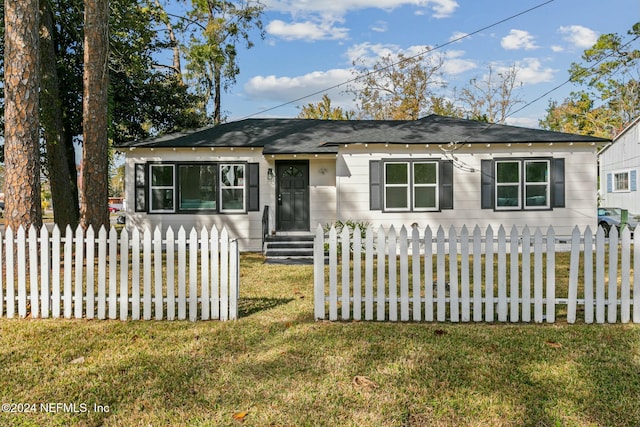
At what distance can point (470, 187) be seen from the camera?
11680 mm

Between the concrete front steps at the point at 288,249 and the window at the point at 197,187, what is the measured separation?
1538 millimetres

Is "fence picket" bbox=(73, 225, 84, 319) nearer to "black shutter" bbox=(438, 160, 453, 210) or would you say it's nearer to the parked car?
"black shutter" bbox=(438, 160, 453, 210)

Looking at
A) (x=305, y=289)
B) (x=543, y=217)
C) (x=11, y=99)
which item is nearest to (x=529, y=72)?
(x=543, y=217)

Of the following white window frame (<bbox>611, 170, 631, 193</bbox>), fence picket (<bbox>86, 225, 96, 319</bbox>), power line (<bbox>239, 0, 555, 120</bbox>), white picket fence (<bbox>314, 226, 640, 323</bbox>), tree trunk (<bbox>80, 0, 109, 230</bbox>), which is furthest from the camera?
white window frame (<bbox>611, 170, 631, 193</bbox>)

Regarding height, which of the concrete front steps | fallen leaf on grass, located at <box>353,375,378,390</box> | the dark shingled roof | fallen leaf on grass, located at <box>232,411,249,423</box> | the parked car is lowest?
fallen leaf on grass, located at <box>232,411,249,423</box>

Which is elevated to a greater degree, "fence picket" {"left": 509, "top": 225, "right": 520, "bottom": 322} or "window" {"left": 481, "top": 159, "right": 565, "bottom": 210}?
"window" {"left": 481, "top": 159, "right": 565, "bottom": 210}

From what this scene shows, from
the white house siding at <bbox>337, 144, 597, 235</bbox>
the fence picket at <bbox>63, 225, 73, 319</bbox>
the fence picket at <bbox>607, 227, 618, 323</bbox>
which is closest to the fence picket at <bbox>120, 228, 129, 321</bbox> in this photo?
the fence picket at <bbox>63, 225, 73, 319</bbox>

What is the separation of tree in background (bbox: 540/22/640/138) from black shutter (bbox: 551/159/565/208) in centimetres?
2408

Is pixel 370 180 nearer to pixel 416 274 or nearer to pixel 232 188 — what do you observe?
pixel 232 188

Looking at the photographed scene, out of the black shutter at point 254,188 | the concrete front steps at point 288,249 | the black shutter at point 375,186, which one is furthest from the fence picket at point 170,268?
the black shutter at point 254,188

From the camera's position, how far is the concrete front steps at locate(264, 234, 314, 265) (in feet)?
33.6

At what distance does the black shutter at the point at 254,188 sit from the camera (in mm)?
12320

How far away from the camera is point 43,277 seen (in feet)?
16.5

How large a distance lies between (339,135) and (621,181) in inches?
697
